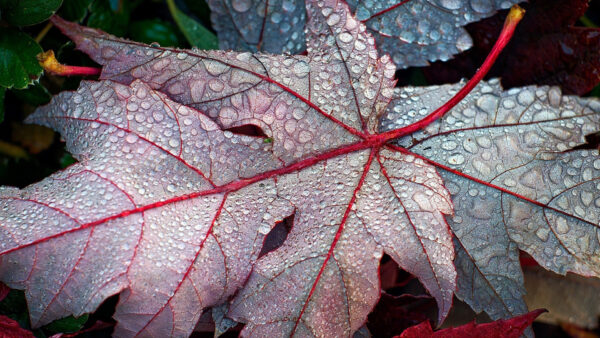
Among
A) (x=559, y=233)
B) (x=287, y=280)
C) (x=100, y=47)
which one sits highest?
(x=100, y=47)

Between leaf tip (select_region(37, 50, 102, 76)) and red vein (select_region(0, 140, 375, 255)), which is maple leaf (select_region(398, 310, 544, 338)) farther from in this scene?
leaf tip (select_region(37, 50, 102, 76))

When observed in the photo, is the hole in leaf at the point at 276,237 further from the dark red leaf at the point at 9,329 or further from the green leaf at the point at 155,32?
the green leaf at the point at 155,32

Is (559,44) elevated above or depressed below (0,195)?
above

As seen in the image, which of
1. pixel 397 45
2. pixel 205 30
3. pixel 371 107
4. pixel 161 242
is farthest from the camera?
pixel 205 30

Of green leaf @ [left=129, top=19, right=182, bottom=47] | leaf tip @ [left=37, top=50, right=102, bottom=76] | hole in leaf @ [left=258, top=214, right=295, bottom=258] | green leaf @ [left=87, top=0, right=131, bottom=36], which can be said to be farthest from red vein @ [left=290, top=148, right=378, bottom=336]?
green leaf @ [left=87, top=0, right=131, bottom=36]

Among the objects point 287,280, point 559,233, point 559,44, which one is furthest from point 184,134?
point 559,44

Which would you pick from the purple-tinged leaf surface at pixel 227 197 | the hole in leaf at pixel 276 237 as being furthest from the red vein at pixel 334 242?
the hole in leaf at pixel 276 237

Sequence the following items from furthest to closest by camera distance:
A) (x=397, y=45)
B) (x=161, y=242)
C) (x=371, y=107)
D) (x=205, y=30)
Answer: (x=205, y=30)
(x=397, y=45)
(x=371, y=107)
(x=161, y=242)

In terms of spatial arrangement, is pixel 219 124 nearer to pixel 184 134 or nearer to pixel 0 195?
pixel 184 134

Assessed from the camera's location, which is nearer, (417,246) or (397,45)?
(417,246)
